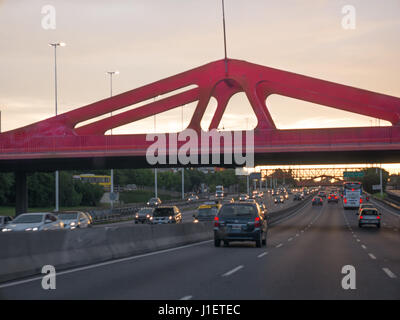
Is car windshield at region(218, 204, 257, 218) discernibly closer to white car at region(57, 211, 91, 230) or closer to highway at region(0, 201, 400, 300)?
highway at region(0, 201, 400, 300)

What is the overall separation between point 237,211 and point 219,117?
22251 millimetres

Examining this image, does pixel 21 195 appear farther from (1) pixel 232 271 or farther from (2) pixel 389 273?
(2) pixel 389 273

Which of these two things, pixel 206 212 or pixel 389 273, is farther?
pixel 206 212

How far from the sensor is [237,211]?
85.1 ft

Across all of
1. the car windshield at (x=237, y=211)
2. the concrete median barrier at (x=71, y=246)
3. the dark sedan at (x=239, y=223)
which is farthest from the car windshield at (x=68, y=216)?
the car windshield at (x=237, y=211)

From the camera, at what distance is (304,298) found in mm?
11523

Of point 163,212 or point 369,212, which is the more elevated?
point 163,212

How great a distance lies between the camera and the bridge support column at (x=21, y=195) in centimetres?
5381

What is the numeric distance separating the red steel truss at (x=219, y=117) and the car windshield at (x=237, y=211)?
1722 cm

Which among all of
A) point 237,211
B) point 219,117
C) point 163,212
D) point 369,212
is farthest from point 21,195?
point 237,211

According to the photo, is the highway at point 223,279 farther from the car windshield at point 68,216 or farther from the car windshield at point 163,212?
the car windshield at point 163,212

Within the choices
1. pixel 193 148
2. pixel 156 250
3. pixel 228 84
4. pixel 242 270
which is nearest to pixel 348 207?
pixel 228 84

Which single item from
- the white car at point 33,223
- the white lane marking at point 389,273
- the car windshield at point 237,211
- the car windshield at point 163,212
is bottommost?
the car windshield at point 163,212
